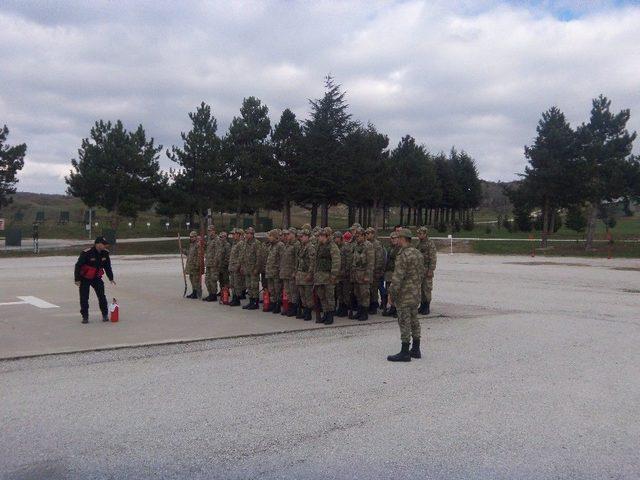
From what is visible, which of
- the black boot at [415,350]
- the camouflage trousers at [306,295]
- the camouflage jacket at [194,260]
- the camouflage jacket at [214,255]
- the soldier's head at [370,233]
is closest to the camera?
the black boot at [415,350]

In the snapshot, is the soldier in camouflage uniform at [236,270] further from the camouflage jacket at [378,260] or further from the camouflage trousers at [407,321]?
the camouflage trousers at [407,321]

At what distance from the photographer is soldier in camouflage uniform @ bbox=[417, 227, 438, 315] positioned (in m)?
12.7

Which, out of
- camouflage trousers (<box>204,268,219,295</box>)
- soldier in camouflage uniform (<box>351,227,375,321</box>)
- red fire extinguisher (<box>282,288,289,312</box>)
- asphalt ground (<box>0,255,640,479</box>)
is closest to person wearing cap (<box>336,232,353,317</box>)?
soldier in camouflage uniform (<box>351,227,375,321</box>)

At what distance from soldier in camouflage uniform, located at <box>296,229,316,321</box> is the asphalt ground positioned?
1104 mm

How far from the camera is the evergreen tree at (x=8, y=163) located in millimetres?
46844

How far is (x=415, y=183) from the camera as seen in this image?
5669cm

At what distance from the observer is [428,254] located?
12938 mm

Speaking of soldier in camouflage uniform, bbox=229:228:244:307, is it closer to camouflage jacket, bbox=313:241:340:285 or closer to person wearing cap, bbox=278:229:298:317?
person wearing cap, bbox=278:229:298:317

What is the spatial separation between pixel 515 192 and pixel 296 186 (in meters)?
16.9

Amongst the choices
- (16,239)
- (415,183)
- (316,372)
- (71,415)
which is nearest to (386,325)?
(316,372)

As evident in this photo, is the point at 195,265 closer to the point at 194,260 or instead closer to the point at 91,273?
the point at 194,260

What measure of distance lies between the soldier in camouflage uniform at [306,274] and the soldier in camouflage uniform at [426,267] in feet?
8.08

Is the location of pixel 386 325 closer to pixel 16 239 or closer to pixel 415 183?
pixel 16 239

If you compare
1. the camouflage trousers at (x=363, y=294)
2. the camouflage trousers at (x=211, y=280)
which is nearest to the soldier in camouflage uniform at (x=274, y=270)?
the camouflage trousers at (x=363, y=294)
